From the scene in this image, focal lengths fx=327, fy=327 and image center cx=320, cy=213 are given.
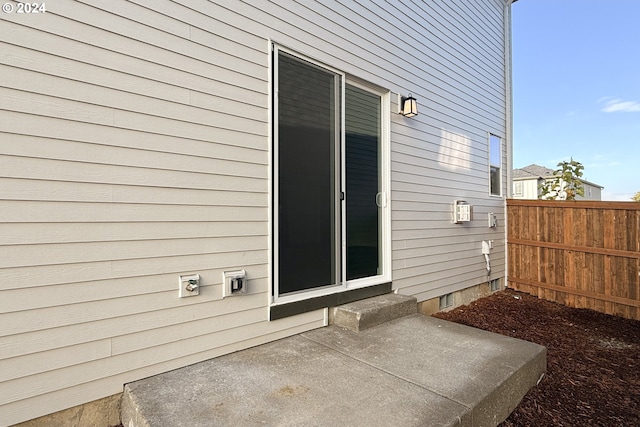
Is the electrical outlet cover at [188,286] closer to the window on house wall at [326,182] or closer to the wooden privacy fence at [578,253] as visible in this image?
the window on house wall at [326,182]

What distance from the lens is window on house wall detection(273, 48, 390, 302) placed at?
279cm

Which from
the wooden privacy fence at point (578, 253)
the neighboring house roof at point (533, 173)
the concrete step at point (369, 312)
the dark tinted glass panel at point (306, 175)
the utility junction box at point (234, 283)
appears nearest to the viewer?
the utility junction box at point (234, 283)

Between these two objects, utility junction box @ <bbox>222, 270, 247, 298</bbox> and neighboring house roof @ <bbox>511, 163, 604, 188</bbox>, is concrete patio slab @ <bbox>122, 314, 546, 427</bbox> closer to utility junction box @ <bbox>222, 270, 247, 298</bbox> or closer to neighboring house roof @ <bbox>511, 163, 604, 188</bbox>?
utility junction box @ <bbox>222, 270, 247, 298</bbox>

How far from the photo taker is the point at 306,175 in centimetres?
293

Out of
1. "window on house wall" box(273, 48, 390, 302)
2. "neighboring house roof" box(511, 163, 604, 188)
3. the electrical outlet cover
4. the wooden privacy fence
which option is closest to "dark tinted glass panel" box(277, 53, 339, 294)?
"window on house wall" box(273, 48, 390, 302)

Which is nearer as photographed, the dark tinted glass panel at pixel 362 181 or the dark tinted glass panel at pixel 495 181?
the dark tinted glass panel at pixel 362 181

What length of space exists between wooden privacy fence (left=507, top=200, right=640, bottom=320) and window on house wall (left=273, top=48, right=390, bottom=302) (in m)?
3.50

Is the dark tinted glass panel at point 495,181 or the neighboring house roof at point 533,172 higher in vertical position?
the neighboring house roof at point 533,172

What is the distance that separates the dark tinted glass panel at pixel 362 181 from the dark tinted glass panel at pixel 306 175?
251 mm

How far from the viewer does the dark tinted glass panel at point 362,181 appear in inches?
133

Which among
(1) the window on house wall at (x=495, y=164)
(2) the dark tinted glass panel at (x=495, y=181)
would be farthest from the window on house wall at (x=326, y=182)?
(2) the dark tinted glass panel at (x=495, y=181)

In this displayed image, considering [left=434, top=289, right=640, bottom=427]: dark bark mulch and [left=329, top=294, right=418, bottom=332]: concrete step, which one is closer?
[left=434, top=289, right=640, bottom=427]: dark bark mulch

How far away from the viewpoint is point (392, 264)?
3748 mm

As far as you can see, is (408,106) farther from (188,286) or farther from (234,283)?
(188,286)
